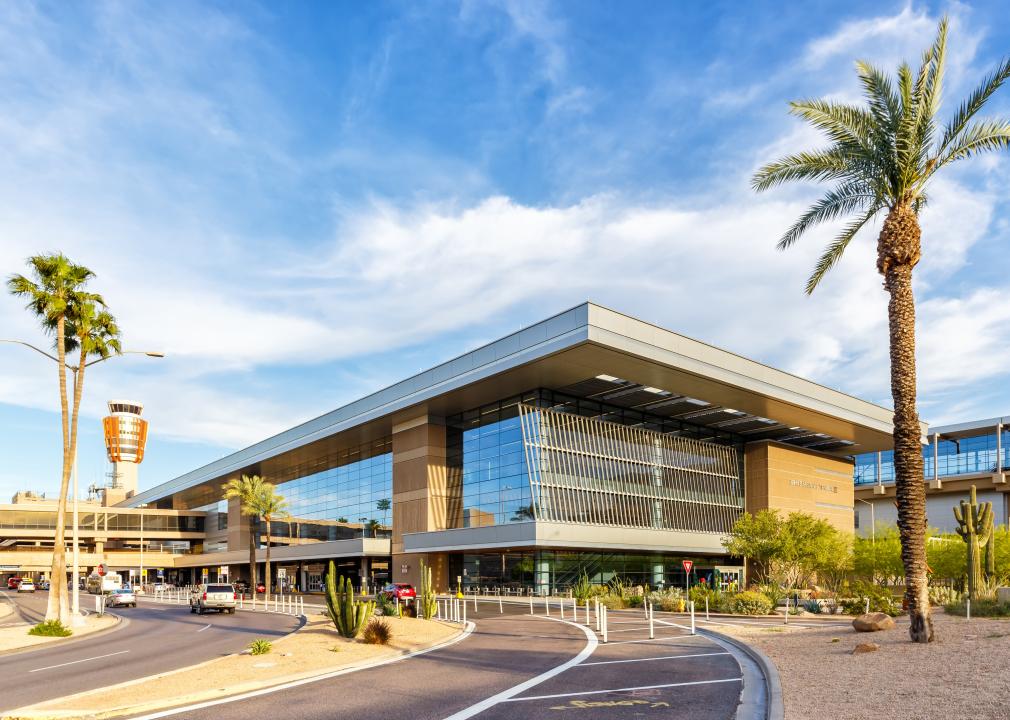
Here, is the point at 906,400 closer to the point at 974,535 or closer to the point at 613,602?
the point at 974,535

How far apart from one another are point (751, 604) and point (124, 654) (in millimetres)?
24148

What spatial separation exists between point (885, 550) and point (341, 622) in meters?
45.4

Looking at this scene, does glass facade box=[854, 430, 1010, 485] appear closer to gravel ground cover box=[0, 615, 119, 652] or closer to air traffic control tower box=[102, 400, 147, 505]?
gravel ground cover box=[0, 615, 119, 652]

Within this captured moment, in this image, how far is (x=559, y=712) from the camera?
1236cm

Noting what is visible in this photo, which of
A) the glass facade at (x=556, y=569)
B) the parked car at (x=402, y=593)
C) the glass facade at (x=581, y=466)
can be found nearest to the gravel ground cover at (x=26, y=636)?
the parked car at (x=402, y=593)

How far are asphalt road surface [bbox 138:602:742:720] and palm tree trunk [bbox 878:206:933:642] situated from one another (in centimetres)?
461

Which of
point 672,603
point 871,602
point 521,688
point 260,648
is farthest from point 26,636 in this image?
point 871,602

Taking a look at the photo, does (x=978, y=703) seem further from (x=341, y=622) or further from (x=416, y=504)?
(x=416, y=504)

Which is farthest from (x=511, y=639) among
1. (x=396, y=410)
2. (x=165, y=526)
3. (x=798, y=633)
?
(x=165, y=526)

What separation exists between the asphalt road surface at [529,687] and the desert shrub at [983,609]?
9374mm

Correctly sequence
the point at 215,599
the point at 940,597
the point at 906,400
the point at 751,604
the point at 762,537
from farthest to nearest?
the point at 762,537, the point at 215,599, the point at 940,597, the point at 751,604, the point at 906,400

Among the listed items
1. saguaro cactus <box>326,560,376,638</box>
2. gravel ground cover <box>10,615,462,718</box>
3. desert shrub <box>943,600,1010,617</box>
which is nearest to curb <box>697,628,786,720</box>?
gravel ground cover <box>10,615,462,718</box>

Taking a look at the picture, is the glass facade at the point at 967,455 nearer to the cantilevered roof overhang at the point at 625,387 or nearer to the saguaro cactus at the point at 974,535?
the cantilevered roof overhang at the point at 625,387

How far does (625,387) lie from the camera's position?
57.5 m
